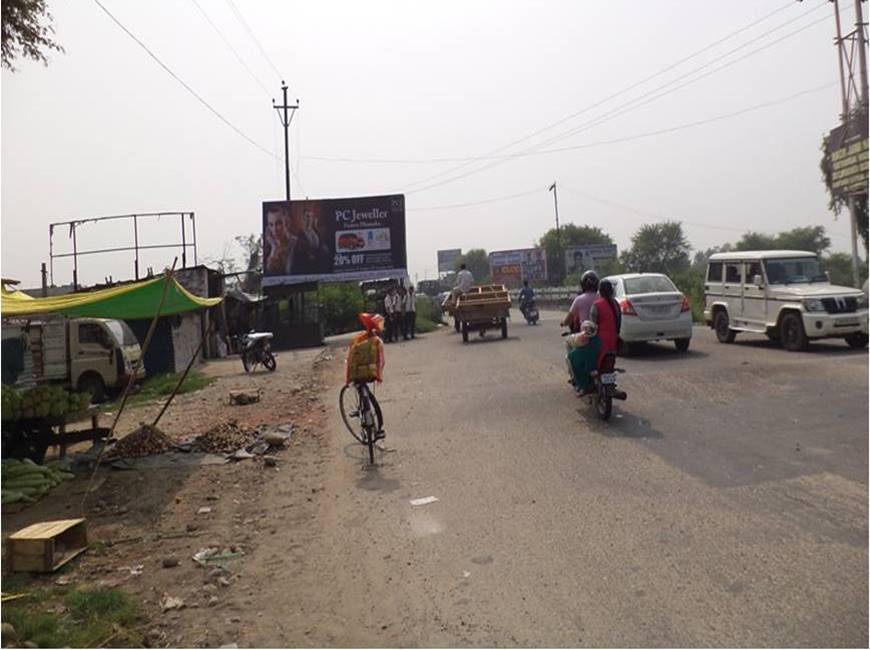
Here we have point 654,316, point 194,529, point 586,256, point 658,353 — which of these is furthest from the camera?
point 586,256

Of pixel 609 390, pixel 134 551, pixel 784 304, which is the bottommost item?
pixel 134 551

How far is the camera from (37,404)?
9.30 metres

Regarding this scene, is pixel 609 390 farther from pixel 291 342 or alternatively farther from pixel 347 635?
pixel 291 342

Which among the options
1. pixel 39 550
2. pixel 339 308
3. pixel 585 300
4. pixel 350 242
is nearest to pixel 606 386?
pixel 585 300

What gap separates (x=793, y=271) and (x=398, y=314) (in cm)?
1484

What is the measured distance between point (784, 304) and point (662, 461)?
9041mm

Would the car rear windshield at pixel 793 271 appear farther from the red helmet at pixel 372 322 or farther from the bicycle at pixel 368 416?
the bicycle at pixel 368 416

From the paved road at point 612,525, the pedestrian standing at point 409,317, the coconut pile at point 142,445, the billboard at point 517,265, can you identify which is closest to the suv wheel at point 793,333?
the paved road at point 612,525

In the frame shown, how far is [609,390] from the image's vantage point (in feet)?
29.6

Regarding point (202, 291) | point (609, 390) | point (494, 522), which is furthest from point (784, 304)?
point (202, 291)

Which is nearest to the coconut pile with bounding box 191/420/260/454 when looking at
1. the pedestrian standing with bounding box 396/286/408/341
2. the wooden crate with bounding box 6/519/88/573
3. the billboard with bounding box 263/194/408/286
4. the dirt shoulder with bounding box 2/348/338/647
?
the dirt shoulder with bounding box 2/348/338/647

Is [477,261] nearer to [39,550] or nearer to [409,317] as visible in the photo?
[409,317]

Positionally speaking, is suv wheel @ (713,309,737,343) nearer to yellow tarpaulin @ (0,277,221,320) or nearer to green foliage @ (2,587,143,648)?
yellow tarpaulin @ (0,277,221,320)

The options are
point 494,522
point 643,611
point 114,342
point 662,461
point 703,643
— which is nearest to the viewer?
point 703,643
